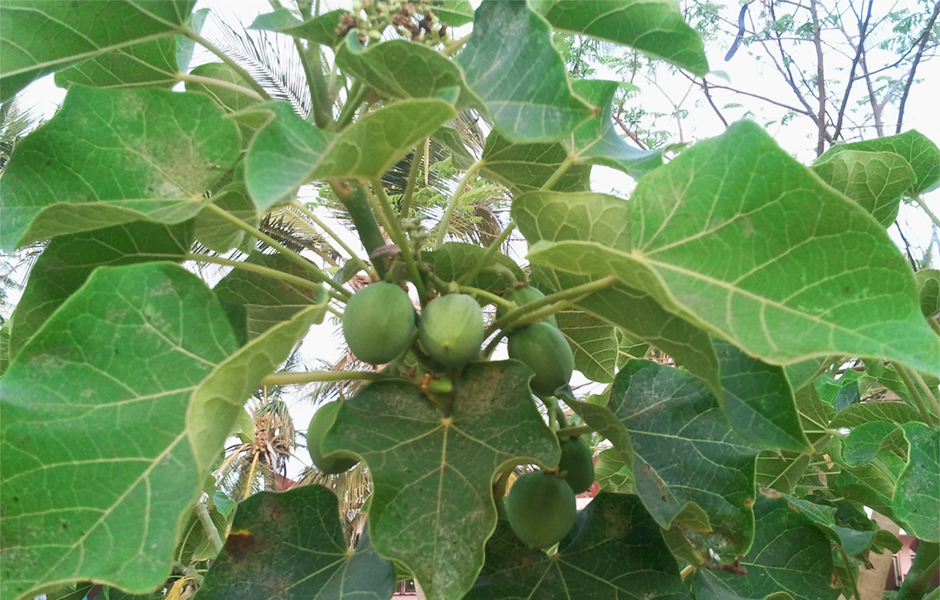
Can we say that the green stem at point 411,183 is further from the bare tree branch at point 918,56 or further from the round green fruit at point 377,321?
the bare tree branch at point 918,56

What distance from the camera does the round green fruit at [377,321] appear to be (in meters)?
0.63

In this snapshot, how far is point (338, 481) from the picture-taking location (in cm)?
734

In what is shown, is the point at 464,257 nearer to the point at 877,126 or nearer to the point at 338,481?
the point at 877,126

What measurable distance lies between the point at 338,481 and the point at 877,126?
618 cm

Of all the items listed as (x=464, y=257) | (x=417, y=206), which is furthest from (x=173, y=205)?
(x=417, y=206)

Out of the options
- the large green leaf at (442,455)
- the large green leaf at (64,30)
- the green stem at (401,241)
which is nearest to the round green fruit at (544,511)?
the large green leaf at (442,455)

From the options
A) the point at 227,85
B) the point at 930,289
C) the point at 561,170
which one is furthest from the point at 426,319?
the point at 930,289

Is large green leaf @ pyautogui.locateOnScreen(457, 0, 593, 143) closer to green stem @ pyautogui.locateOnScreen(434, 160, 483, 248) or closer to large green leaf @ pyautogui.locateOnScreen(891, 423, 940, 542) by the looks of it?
green stem @ pyautogui.locateOnScreen(434, 160, 483, 248)

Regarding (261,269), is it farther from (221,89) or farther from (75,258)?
(221,89)

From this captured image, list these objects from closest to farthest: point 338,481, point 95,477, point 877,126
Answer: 1. point 95,477
2. point 877,126
3. point 338,481

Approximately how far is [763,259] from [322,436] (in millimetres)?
455

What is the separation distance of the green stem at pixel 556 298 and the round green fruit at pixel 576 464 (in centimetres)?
16

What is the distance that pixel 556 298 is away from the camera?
64 cm

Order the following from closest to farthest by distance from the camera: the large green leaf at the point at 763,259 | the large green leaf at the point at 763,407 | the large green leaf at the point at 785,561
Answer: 1. the large green leaf at the point at 763,259
2. the large green leaf at the point at 763,407
3. the large green leaf at the point at 785,561
